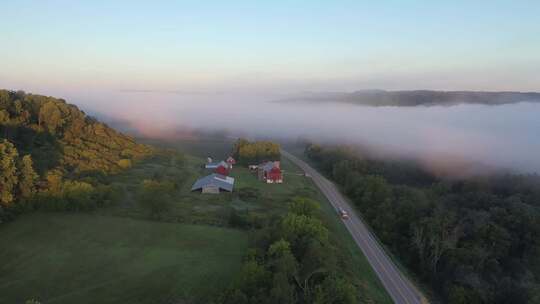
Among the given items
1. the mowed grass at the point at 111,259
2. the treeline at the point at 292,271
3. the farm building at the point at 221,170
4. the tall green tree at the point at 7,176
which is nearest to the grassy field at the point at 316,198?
the treeline at the point at 292,271

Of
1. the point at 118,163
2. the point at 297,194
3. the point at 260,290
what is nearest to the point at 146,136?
the point at 118,163

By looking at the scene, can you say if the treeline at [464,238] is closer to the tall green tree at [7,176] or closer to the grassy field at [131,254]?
the grassy field at [131,254]

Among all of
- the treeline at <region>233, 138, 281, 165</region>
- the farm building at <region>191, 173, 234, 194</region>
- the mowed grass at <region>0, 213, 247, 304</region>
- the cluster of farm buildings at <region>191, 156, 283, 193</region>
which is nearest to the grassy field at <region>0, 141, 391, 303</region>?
the mowed grass at <region>0, 213, 247, 304</region>

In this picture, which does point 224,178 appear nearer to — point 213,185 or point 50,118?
point 213,185

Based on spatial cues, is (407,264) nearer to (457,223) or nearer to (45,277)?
(457,223)

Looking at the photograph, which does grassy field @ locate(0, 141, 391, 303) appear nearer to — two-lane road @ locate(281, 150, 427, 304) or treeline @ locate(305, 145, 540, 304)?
two-lane road @ locate(281, 150, 427, 304)

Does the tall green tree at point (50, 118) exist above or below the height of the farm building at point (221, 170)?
above
